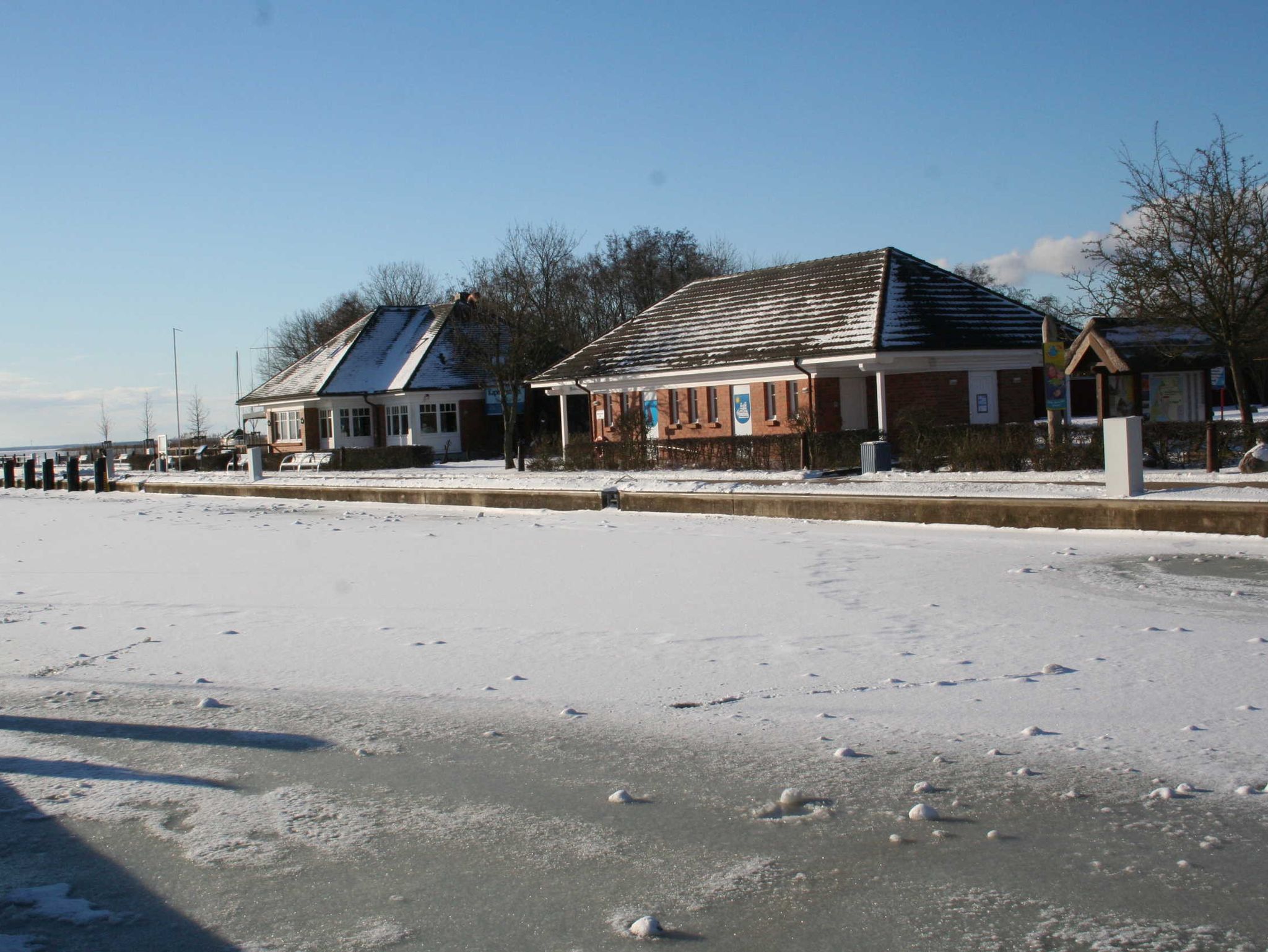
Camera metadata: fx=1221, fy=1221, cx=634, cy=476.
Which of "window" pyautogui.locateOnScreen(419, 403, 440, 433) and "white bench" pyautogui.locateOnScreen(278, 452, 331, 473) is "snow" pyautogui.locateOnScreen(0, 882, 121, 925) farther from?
"window" pyautogui.locateOnScreen(419, 403, 440, 433)

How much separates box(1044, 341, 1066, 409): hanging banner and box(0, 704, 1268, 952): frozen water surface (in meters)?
21.3

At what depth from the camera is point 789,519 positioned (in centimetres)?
1933

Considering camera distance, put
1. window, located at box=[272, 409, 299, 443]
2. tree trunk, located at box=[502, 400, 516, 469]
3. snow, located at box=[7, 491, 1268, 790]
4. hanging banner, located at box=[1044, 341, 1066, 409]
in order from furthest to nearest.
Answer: window, located at box=[272, 409, 299, 443] < tree trunk, located at box=[502, 400, 516, 469] < hanging banner, located at box=[1044, 341, 1066, 409] < snow, located at box=[7, 491, 1268, 790]

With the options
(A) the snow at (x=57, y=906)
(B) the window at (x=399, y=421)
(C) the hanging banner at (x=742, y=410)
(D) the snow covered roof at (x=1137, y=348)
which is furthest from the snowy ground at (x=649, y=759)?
(B) the window at (x=399, y=421)

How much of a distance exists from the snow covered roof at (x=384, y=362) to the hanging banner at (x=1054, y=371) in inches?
1306

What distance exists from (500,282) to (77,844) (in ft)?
159

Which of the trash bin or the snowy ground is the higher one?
the trash bin

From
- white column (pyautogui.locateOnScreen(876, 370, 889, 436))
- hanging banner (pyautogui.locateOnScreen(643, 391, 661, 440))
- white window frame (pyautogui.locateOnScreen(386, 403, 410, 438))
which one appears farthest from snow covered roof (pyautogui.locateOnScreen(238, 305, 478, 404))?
white column (pyautogui.locateOnScreen(876, 370, 889, 436))

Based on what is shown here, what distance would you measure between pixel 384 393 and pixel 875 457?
34.6 m

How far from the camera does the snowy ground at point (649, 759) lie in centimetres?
430

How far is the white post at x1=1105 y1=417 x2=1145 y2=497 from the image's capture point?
16.7 m

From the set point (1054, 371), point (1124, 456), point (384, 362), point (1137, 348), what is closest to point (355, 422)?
point (384, 362)

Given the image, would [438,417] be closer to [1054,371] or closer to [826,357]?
[826,357]

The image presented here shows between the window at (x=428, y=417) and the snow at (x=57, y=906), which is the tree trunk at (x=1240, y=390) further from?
the window at (x=428, y=417)
